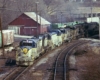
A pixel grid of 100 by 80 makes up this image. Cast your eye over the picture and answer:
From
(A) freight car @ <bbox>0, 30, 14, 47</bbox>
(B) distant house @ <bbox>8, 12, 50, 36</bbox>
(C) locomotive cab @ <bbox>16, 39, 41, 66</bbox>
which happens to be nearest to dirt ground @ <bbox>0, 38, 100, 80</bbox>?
(C) locomotive cab @ <bbox>16, 39, 41, 66</bbox>

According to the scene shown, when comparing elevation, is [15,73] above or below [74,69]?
below

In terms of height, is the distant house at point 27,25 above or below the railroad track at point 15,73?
above

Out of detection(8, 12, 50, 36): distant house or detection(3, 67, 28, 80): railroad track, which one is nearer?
detection(3, 67, 28, 80): railroad track

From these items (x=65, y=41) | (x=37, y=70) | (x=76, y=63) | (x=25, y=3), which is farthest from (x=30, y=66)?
(x=25, y=3)

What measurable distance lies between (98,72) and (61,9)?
91735 mm

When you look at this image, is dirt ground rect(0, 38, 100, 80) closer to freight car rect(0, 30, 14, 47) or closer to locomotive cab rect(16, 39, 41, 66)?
locomotive cab rect(16, 39, 41, 66)

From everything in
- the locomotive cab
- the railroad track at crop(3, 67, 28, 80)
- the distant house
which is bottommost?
the railroad track at crop(3, 67, 28, 80)

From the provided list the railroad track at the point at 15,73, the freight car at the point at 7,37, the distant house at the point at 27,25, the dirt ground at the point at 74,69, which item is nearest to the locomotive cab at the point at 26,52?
the railroad track at the point at 15,73

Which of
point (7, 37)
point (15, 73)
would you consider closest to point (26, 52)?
point (15, 73)

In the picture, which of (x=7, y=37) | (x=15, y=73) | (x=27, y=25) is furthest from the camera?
(x=27, y=25)

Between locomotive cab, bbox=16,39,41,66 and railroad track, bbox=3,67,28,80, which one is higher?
locomotive cab, bbox=16,39,41,66

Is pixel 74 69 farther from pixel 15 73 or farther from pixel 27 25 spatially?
pixel 27 25

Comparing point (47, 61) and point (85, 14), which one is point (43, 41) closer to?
point (47, 61)

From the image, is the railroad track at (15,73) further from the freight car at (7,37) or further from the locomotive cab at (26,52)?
the freight car at (7,37)
